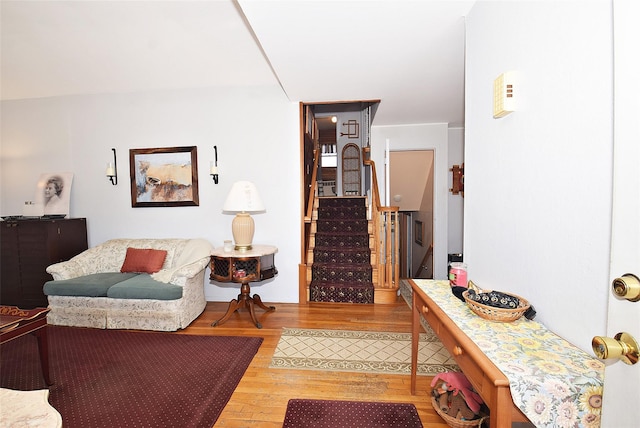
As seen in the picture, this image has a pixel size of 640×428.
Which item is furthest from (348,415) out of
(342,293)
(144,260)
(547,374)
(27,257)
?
(27,257)

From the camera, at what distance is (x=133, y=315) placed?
2.94 meters

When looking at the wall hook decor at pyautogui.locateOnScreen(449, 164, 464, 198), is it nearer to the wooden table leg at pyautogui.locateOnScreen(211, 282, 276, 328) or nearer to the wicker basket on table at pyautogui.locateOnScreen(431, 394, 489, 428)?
the wooden table leg at pyautogui.locateOnScreen(211, 282, 276, 328)

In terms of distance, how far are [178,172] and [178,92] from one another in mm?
1086

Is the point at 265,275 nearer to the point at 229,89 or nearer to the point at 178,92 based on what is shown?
the point at 229,89

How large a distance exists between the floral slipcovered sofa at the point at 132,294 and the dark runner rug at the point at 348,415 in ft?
5.67

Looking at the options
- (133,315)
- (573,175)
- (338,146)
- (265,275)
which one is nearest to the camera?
(573,175)

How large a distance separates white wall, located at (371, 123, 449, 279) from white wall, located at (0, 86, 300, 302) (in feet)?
6.44

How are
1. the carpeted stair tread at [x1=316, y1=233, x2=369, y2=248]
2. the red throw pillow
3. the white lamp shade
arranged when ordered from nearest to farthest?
the white lamp shade, the red throw pillow, the carpeted stair tread at [x1=316, y1=233, x2=369, y2=248]

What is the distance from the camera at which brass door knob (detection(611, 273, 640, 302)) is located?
22.9 inches

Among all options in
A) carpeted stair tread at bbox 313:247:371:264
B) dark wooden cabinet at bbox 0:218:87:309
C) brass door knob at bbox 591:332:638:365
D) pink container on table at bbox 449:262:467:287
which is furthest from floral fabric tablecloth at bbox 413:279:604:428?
dark wooden cabinet at bbox 0:218:87:309

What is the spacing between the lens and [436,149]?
15.5 feet

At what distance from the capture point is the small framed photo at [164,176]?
149 inches

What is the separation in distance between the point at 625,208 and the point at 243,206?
2.85 m

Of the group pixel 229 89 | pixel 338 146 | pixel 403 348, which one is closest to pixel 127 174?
pixel 229 89
